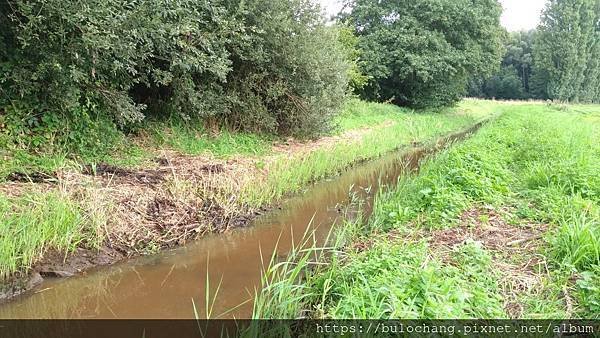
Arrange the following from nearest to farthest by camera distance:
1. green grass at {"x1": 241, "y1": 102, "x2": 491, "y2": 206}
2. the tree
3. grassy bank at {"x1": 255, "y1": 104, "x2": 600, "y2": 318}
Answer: grassy bank at {"x1": 255, "y1": 104, "x2": 600, "y2": 318} < green grass at {"x1": 241, "y1": 102, "x2": 491, "y2": 206} < the tree

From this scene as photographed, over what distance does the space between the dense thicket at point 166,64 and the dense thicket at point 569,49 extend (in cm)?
4059

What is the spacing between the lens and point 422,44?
87.9 ft

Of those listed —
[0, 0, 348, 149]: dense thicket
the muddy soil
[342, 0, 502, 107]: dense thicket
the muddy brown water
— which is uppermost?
[342, 0, 502, 107]: dense thicket

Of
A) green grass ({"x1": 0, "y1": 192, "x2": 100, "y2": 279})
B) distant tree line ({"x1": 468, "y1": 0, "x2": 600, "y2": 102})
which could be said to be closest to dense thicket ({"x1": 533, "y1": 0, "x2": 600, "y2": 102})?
distant tree line ({"x1": 468, "y1": 0, "x2": 600, "y2": 102})

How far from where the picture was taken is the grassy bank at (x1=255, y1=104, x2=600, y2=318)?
357 cm

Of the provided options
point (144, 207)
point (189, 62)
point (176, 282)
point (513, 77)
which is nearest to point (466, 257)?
point (176, 282)

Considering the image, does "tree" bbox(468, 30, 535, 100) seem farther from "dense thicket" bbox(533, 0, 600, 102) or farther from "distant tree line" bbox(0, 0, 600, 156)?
"distant tree line" bbox(0, 0, 600, 156)

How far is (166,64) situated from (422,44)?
66.4 ft

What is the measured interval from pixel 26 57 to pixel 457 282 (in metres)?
7.29

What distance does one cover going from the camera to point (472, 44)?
28031mm

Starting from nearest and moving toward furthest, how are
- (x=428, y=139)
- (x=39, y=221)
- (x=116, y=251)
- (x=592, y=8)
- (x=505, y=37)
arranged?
1. (x=39, y=221)
2. (x=116, y=251)
3. (x=428, y=139)
4. (x=505, y=37)
5. (x=592, y=8)

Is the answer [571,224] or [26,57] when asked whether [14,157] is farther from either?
[571,224]

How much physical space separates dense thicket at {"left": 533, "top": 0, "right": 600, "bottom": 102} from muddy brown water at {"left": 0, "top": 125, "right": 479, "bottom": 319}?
47.4 metres

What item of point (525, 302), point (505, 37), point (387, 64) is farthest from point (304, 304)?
point (505, 37)
